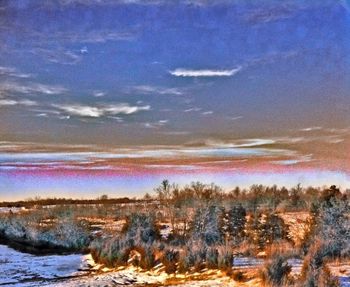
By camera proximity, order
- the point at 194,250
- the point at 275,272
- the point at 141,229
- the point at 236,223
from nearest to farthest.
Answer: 1. the point at 275,272
2. the point at 194,250
3. the point at 141,229
4. the point at 236,223

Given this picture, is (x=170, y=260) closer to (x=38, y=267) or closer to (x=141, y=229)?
(x=38, y=267)

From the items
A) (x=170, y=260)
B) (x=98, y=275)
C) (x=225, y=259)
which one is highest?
(x=225, y=259)

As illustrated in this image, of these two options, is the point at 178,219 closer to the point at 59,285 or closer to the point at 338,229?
the point at 338,229

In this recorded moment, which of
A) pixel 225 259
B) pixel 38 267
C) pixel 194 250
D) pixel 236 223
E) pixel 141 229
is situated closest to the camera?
pixel 225 259

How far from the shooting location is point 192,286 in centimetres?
1431

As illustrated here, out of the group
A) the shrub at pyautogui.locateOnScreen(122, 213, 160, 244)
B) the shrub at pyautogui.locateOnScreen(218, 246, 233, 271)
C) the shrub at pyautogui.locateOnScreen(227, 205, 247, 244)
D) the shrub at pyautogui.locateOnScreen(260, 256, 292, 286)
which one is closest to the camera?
the shrub at pyautogui.locateOnScreen(260, 256, 292, 286)

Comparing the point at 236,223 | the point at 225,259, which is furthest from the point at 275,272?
the point at 236,223

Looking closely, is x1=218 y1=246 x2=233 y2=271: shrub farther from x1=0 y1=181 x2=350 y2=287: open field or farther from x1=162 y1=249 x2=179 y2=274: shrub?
x1=162 y1=249 x2=179 y2=274: shrub

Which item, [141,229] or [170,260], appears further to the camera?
[141,229]

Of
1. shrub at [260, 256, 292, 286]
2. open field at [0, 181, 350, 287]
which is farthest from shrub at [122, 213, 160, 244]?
shrub at [260, 256, 292, 286]

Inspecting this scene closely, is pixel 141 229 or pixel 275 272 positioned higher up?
pixel 141 229

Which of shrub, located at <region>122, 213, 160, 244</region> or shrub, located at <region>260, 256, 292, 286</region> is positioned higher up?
shrub, located at <region>122, 213, 160, 244</region>

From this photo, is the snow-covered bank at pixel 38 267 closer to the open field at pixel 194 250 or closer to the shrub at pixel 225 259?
the open field at pixel 194 250

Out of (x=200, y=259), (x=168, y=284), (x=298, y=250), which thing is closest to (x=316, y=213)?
(x=298, y=250)
